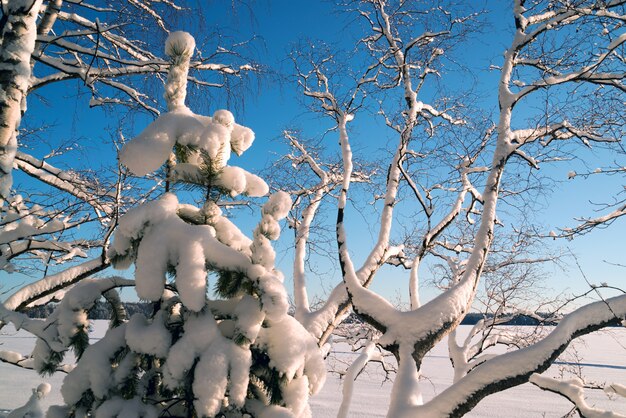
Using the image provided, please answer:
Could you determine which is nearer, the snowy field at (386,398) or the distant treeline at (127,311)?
the distant treeline at (127,311)

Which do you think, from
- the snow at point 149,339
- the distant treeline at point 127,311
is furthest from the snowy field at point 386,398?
the snow at point 149,339

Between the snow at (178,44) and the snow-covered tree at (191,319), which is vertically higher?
the snow at (178,44)

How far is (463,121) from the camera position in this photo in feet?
25.3

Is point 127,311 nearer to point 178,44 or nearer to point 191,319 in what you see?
point 191,319

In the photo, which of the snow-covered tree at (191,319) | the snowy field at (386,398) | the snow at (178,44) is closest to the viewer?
the snow-covered tree at (191,319)

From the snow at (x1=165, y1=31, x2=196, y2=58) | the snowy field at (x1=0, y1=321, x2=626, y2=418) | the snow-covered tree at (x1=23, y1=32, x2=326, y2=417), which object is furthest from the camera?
the snowy field at (x1=0, y1=321, x2=626, y2=418)

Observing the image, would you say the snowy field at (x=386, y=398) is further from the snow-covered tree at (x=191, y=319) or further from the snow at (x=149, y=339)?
the snow at (x=149, y=339)

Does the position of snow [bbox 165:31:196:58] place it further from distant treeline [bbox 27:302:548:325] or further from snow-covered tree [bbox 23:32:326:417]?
distant treeline [bbox 27:302:548:325]

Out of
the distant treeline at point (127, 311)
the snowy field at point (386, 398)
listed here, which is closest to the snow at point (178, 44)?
the distant treeline at point (127, 311)

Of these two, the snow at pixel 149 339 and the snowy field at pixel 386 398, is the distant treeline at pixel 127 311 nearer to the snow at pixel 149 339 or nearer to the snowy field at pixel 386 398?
the snow at pixel 149 339

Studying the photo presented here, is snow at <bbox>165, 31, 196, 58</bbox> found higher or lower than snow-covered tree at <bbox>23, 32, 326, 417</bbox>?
higher

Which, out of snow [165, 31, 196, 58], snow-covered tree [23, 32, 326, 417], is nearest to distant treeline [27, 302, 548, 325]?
snow-covered tree [23, 32, 326, 417]

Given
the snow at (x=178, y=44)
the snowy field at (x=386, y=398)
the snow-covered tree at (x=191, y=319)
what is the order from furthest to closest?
the snowy field at (x=386, y=398)
the snow at (x=178, y=44)
the snow-covered tree at (x=191, y=319)

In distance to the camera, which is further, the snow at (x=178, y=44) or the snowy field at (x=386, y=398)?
the snowy field at (x=386, y=398)
